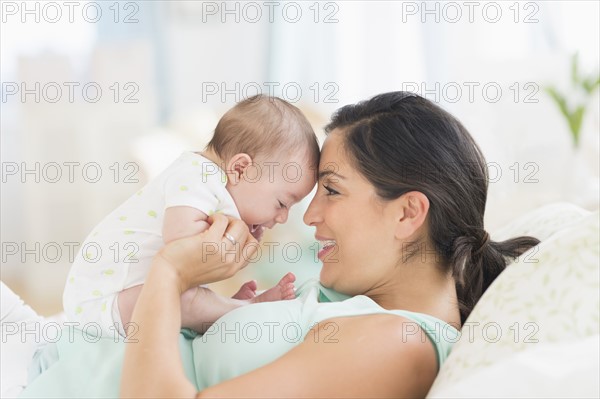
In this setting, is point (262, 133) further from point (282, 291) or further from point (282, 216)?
point (282, 291)

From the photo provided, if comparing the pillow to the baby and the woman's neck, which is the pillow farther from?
the baby

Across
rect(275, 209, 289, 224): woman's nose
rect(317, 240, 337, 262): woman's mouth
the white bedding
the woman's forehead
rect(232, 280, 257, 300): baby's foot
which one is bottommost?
the white bedding

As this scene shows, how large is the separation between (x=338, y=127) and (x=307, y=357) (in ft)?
1.77

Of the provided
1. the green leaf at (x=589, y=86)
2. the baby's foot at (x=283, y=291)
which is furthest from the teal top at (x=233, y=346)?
the green leaf at (x=589, y=86)

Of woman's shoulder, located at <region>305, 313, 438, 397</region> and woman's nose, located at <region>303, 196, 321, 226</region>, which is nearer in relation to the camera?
woman's shoulder, located at <region>305, 313, 438, 397</region>

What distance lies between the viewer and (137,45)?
4684 millimetres

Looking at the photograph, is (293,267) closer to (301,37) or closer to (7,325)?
(301,37)

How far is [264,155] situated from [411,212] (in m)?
0.32

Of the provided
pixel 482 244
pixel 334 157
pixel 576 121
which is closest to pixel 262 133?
pixel 334 157

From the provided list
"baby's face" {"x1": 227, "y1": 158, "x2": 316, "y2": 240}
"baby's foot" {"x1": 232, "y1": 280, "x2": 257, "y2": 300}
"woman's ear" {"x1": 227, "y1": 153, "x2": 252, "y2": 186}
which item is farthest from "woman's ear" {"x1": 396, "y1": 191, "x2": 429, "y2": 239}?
"baby's foot" {"x1": 232, "y1": 280, "x2": 257, "y2": 300}

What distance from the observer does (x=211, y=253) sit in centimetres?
136

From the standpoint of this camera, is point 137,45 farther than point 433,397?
Yes

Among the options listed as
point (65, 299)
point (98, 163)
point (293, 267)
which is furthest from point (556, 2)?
point (65, 299)

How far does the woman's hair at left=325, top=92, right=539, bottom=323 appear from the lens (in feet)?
4.75
